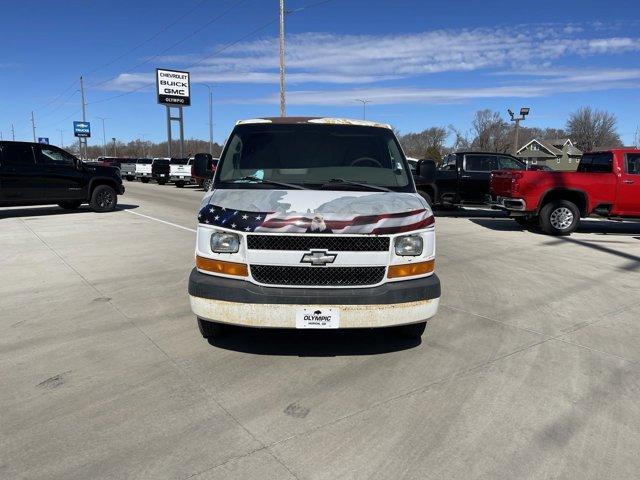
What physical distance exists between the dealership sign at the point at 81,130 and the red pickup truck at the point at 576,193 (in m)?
73.9

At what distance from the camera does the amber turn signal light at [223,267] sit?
3.69 meters

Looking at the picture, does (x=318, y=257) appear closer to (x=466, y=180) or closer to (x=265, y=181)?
(x=265, y=181)

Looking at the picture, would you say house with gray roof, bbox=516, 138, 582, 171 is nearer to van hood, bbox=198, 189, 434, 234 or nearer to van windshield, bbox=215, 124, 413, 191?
van windshield, bbox=215, 124, 413, 191

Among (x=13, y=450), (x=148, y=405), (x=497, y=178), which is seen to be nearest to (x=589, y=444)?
(x=148, y=405)

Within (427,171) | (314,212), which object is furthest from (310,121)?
(314,212)

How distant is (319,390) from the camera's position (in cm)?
363

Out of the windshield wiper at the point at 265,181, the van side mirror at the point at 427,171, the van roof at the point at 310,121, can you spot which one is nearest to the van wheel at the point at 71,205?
the van roof at the point at 310,121

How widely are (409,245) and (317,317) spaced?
2.99 ft

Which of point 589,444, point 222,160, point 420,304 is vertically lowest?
point 589,444

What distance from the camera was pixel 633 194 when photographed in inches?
449

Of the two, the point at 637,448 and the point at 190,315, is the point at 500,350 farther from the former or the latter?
the point at 190,315

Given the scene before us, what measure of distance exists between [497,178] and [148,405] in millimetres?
10986

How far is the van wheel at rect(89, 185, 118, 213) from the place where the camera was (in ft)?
48.6

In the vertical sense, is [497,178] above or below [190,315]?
above
